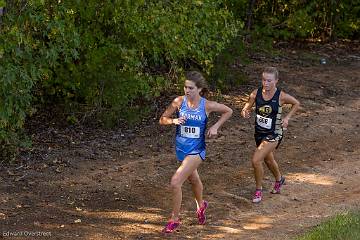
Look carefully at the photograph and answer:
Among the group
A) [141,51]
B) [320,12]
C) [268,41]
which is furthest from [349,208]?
[320,12]

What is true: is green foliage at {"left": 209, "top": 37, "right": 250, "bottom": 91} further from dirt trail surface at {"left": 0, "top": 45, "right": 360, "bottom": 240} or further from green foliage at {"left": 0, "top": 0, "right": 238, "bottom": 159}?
green foliage at {"left": 0, "top": 0, "right": 238, "bottom": 159}

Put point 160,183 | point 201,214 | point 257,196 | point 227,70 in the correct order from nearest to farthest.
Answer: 1. point 201,214
2. point 257,196
3. point 160,183
4. point 227,70

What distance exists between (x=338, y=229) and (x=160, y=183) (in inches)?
109

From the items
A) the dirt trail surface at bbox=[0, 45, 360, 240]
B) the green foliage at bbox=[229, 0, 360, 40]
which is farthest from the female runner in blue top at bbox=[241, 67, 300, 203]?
the green foliage at bbox=[229, 0, 360, 40]

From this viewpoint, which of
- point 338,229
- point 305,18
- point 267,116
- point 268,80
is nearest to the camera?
point 338,229

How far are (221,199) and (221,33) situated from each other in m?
4.05

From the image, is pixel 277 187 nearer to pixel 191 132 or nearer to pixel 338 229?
pixel 338 229

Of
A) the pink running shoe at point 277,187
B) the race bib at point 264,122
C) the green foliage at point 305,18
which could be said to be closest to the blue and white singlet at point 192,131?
the race bib at point 264,122

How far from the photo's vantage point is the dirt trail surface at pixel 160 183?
24.7 ft

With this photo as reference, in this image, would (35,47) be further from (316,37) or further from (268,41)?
(316,37)

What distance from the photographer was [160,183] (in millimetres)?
9047

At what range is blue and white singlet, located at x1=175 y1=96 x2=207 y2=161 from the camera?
7.34 m

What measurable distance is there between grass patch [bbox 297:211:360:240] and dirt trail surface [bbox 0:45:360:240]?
0.31 m

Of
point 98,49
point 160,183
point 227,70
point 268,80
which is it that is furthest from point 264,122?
point 227,70
